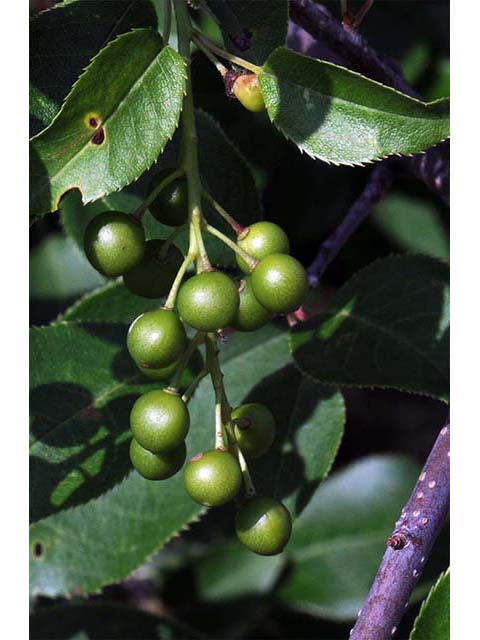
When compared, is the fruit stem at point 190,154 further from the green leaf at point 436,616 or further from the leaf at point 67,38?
the green leaf at point 436,616

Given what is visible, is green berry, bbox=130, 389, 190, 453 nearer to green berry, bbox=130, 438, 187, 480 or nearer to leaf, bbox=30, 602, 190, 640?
green berry, bbox=130, 438, 187, 480

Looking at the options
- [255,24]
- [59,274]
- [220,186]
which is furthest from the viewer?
[59,274]

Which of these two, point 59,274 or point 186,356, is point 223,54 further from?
point 59,274

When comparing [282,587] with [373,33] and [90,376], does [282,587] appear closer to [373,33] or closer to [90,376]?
[90,376]

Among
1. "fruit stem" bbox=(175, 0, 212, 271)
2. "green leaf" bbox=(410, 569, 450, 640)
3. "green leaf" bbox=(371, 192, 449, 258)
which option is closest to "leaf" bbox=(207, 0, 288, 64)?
"fruit stem" bbox=(175, 0, 212, 271)

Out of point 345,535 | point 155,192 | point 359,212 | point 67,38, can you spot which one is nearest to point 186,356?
point 155,192

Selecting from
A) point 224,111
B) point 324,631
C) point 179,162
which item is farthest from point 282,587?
point 179,162
